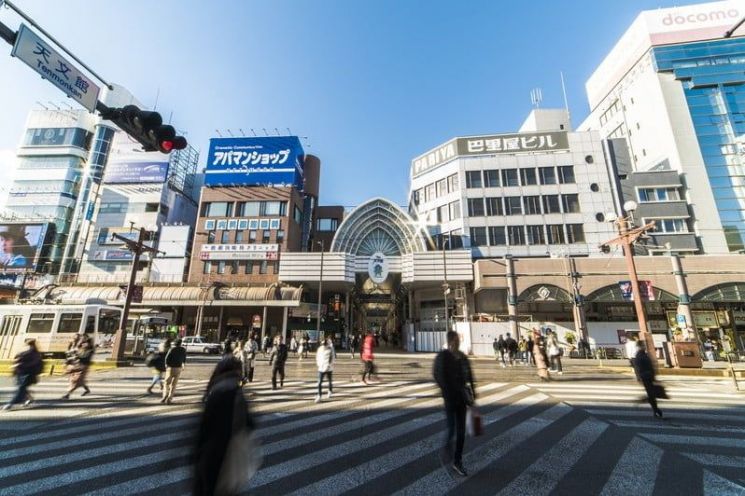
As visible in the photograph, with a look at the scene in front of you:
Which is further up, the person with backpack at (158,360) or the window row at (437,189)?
the window row at (437,189)

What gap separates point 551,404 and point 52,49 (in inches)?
486

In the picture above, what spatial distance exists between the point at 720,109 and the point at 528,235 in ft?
113

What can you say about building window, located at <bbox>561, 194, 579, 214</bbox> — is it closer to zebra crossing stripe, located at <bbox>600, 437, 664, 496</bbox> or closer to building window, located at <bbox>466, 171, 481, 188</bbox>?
building window, located at <bbox>466, 171, 481, 188</bbox>

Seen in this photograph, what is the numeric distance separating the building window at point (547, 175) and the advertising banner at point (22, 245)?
68341mm

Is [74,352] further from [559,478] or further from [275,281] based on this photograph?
[275,281]

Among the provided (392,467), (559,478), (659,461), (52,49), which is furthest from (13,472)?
(659,461)

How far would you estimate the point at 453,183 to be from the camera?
39.1 metres

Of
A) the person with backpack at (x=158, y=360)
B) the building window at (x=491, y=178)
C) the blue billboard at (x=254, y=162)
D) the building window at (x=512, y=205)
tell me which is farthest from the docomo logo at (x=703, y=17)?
the person with backpack at (x=158, y=360)

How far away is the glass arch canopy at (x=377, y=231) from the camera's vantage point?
3825 centimetres

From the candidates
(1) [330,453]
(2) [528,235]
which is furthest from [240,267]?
(1) [330,453]

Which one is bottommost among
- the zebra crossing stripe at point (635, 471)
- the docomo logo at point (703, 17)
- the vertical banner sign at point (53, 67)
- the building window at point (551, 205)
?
the zebra crossing stripe at point (635, 471)

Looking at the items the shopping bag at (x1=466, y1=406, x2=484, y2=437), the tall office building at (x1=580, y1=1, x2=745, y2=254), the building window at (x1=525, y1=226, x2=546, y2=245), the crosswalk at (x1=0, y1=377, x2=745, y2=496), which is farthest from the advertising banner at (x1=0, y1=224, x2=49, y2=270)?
the tall office building at (x1=580, y1=1, x2=745, y2=254)

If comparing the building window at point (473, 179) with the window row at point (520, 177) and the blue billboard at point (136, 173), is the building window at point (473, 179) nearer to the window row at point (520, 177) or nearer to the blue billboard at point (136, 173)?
the window row at point (520, 177)

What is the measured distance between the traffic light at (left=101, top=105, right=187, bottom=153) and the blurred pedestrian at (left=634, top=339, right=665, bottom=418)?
10254 mm
